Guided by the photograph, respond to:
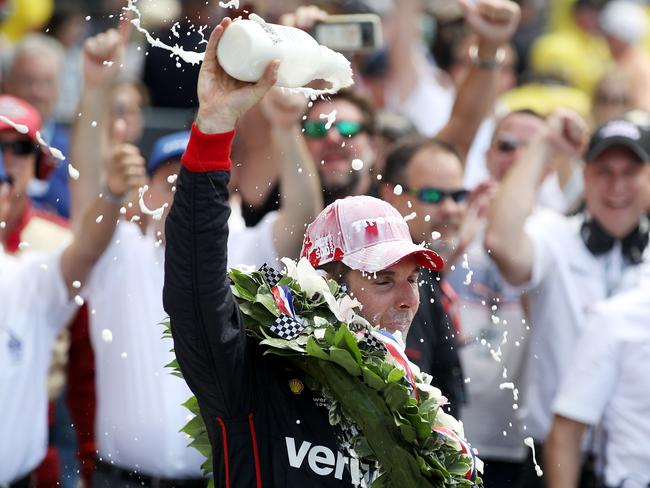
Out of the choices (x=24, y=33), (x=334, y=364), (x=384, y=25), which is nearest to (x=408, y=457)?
(x=334, y=364)

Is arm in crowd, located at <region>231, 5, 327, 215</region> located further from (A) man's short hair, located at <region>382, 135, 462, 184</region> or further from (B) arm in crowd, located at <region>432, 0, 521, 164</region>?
(B) arm in crowd, located at <region>432, 0, 521, 164</region>

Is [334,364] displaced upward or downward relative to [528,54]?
downward

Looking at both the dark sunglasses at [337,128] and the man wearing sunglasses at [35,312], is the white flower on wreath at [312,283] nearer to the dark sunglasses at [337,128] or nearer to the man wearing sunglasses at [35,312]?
the man wearing sunglasses at [35,312]

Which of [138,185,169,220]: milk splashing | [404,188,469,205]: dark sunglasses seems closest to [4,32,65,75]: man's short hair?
[138,185,169,220]: milk splashing

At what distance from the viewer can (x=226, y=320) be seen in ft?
9.58

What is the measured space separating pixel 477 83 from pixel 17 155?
2.24 m

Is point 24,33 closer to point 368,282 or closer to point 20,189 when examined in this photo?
point 20,189

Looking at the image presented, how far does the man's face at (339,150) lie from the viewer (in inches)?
184

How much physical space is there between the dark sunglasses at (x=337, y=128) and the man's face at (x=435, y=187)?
0.98 ft

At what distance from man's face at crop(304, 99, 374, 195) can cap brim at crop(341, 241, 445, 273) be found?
49.3 inches

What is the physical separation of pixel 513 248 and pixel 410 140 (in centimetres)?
65

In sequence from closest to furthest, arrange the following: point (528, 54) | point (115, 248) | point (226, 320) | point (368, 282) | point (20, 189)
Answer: point (226, 320) < point (368, 282) < point (115, 248) < point (20, 189) < point (528, 54)

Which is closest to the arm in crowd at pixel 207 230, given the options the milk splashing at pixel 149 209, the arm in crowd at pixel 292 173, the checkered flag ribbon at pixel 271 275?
the checkered flag ribbon at pixel 271 275

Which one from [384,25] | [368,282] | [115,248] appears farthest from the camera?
[384,25]
